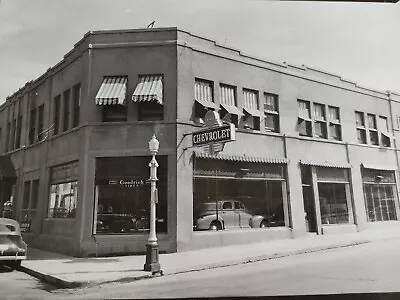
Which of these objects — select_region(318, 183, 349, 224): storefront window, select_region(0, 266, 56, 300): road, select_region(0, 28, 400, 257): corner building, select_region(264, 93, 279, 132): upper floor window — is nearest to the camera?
select_region(0, 266, 56, 300): road

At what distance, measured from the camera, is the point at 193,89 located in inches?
367

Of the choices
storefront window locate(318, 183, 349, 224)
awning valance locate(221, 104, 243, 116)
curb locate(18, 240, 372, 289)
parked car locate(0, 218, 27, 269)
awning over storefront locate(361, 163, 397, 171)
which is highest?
awning valance locate(221, 104, 243, 116)

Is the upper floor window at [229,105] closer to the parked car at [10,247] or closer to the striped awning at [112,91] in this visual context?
the striped awning at [112,91]

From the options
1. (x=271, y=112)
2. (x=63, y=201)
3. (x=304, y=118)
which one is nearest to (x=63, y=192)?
(x=63, y=201)

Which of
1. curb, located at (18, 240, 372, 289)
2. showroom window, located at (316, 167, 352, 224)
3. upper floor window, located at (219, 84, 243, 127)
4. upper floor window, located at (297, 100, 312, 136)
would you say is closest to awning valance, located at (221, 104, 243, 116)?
upper floor window, located at (219, 84, 243, 127)

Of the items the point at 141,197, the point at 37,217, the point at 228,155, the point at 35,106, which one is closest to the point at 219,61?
the point at 228,155

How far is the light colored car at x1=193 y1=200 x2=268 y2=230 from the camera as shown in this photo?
346 inches

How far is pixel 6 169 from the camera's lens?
8.08 metres

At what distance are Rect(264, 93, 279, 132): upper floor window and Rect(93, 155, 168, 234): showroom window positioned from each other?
3543 millimetres

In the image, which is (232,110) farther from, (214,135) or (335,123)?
(335,123)

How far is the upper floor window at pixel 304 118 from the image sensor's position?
937 cm

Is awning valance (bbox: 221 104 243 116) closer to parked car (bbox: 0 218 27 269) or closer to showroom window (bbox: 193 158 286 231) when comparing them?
showroom window (bbox: 193 158 286 231)

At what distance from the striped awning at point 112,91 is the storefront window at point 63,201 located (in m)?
2.39

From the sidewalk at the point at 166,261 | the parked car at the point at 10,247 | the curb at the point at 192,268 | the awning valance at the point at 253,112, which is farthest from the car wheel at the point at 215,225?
the parked car at the point at 10,247
